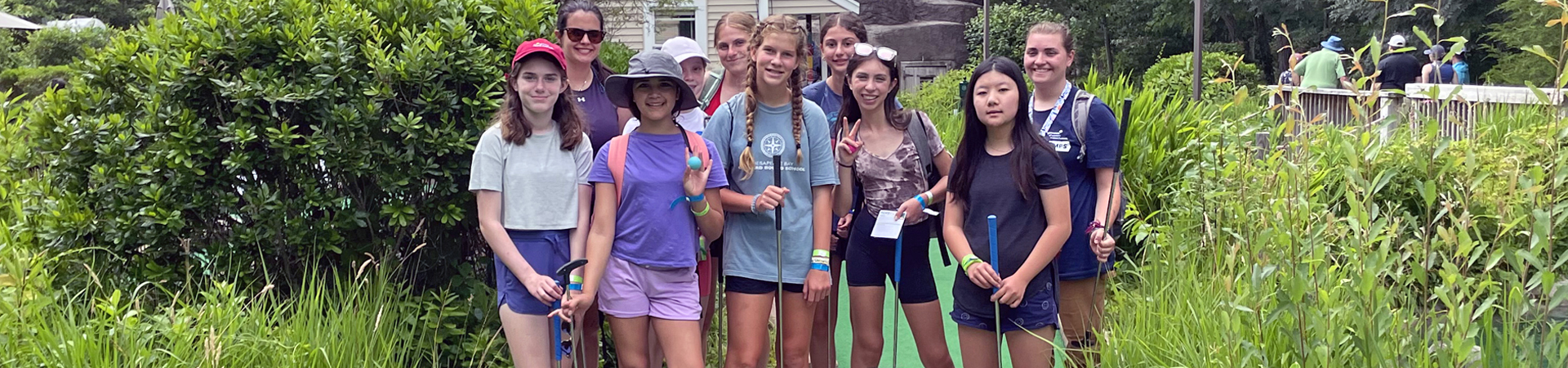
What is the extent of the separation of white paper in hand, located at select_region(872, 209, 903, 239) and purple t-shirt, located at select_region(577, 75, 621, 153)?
99 centimetres

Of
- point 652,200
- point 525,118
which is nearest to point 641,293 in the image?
point 652,200

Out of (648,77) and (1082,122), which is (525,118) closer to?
(648,77)

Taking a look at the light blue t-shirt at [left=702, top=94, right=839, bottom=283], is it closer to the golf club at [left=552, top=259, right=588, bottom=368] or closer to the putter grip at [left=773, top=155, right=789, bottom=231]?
the putter grip at [left=773, top=155, right=789, bottom=231]

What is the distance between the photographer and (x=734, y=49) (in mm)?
5156

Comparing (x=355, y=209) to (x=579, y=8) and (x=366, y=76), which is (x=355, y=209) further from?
(x=579, y=8)

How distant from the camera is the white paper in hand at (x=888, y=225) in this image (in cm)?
401

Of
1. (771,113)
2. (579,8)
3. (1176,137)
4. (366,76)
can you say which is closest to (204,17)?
(366,76)

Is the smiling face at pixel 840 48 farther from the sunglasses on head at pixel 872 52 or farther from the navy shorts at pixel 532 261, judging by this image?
the navy shorts at pixel 532 261

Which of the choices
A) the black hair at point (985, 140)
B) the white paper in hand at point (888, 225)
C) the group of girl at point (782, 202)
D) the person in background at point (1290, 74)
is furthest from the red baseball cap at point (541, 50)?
the person in background at point (1290, 74)

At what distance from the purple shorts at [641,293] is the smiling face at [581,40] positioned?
2.80 ft

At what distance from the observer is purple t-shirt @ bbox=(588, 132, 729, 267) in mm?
3938

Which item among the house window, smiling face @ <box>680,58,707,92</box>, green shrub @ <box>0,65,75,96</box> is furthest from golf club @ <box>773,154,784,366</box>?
the house window

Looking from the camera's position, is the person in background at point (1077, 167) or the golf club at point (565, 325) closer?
the golf club at point (565, 325)

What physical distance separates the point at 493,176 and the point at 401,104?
28.6 inches
